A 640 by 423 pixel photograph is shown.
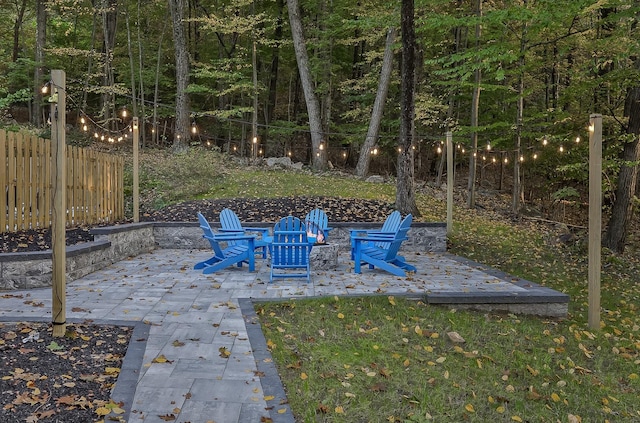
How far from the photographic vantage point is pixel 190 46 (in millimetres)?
22391

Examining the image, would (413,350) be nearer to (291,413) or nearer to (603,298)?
(291,413)

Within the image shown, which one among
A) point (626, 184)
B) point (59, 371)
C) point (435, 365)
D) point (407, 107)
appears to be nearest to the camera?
point (59, 371)

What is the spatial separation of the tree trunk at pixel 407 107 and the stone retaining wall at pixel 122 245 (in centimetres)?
93

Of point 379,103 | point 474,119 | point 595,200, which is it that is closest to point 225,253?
point 595,200

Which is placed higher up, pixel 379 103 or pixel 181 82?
pixel 181 82

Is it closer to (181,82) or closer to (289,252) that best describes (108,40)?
(181,82)

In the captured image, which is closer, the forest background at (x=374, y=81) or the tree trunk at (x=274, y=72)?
the forest background at (x=374, y=81)

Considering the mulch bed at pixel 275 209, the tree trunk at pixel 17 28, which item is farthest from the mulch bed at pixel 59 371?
the tree trunk at pixel 17 28

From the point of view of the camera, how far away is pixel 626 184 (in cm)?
841

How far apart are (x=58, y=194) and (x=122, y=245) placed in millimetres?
4358

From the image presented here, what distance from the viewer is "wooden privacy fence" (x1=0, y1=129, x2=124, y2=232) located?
21.1ft

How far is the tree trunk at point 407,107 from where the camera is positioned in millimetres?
9445

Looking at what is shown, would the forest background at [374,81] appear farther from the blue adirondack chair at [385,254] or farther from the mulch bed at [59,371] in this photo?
the mulch bed at [59,371]

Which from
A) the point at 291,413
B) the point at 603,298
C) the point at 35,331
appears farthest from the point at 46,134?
the point at 603,298
